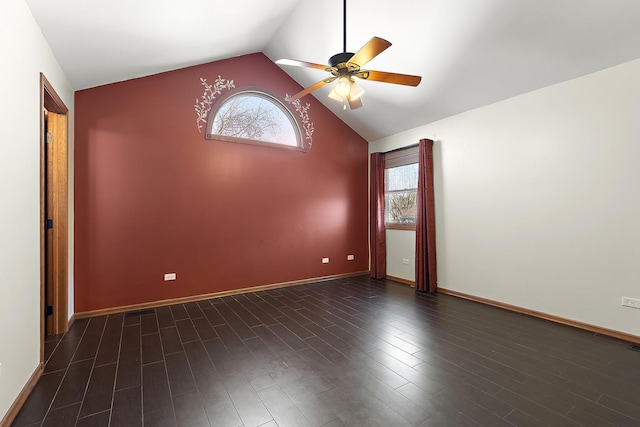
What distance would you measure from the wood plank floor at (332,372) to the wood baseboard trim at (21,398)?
0.13ft

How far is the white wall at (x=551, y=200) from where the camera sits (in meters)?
2.74

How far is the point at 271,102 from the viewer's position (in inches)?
183

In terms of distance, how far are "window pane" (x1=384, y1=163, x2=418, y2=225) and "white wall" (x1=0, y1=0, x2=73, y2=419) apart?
4.55 metres

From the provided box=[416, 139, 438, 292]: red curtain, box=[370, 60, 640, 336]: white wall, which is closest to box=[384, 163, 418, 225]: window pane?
box=[416, 139, 438, 292]: red curtain

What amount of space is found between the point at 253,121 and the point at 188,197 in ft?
4.99

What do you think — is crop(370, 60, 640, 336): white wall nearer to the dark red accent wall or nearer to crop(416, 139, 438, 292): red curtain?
crop(416, 139, 438, 292): red curtain

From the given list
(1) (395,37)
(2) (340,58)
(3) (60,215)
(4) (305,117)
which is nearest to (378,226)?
(4) (305,117)

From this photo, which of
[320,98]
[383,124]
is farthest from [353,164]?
[320,98]

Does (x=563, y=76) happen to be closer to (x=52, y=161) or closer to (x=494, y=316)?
(x=494, y=316)

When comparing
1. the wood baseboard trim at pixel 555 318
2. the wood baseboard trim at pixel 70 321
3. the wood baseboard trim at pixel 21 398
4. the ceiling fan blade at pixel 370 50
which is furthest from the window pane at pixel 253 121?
the wood baseboard trim at pixel 555 318

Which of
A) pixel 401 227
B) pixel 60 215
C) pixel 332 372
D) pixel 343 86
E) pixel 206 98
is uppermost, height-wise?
pixel 206 98

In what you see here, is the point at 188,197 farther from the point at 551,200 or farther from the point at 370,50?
the point at 551,200

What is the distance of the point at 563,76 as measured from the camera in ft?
9.95

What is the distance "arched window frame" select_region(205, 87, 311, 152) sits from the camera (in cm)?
407
